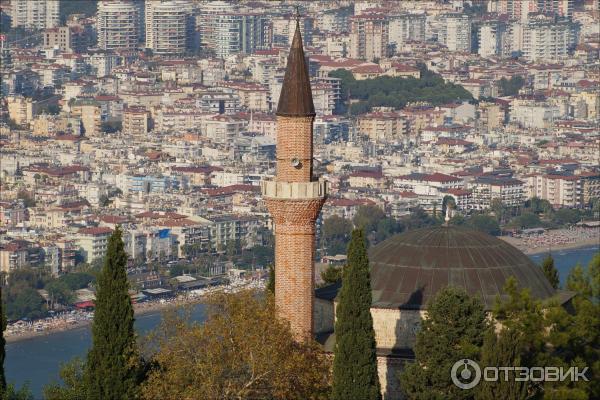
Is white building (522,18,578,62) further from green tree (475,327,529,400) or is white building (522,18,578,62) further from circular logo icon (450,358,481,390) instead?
green tree (475,327,529,400)

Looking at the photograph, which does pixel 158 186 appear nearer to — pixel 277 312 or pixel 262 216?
pixel 262 216

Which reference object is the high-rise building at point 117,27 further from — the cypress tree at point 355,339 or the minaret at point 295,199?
the cypress tree at point 355,339

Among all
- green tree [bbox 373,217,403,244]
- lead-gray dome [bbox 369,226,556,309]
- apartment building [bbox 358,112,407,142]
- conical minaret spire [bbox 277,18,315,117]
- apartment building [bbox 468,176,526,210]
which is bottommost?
green tree [bbox 373,217,403,244]

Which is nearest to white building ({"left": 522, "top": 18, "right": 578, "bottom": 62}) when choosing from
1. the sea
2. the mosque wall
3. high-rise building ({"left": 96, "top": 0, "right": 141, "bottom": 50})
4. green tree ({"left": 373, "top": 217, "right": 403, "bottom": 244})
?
high-rise building ({"left": 96, "top": 0, "right": 141, "bottom": 50})

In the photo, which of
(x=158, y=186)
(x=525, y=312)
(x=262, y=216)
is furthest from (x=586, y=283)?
(x=158, y=186)

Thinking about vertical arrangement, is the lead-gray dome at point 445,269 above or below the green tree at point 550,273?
above

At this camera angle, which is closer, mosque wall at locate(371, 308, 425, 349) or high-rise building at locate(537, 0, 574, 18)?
mosque wall at locate(371, 308, 425, 349)

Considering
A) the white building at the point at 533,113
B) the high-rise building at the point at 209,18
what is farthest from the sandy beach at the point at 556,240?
the high-rise building at the point at 209,18
